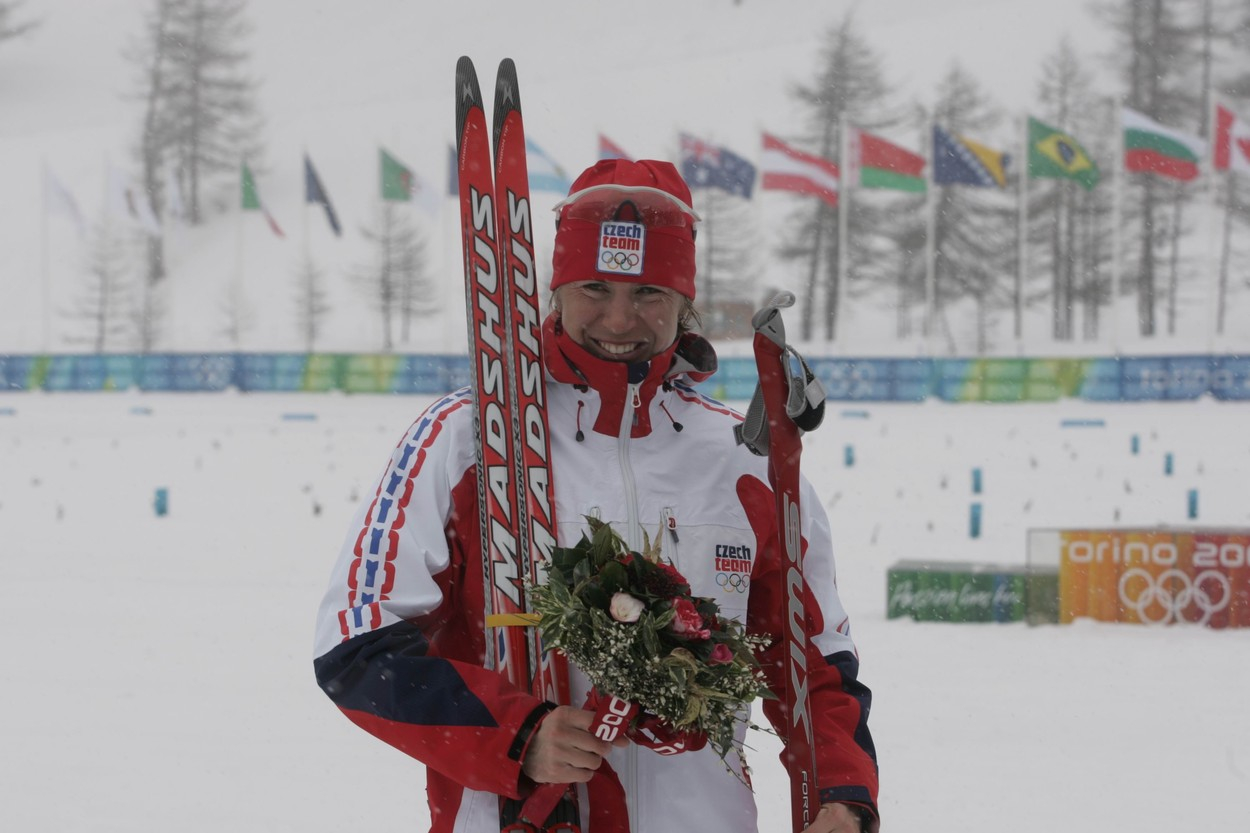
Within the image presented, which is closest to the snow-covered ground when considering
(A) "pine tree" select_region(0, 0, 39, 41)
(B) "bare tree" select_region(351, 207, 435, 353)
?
(B) "bare tree" select_region(351, 207, 435, 353)

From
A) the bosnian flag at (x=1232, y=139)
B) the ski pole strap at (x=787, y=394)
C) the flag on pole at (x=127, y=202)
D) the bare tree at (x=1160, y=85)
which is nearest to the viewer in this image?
the ski pole strap at (x=787, y=394)

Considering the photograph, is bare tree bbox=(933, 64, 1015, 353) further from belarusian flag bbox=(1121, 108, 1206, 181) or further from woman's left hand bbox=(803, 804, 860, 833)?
woman's left hand bbox=(803, 804, 860, 833)

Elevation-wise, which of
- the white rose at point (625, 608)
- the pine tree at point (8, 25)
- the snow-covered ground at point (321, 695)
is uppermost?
the pine tree at point (8, 25)

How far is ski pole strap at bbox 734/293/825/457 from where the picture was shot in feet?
6.78

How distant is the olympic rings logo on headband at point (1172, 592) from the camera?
7910mm

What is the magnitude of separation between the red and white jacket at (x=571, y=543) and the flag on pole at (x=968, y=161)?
2722cm

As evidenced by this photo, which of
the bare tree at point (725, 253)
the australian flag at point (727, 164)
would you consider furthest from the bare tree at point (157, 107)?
the australian flag at point (727, 164)

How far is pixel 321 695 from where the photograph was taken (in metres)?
6.60

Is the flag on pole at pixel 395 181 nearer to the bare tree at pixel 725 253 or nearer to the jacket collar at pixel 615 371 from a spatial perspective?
the bare tree at pixel 725 253

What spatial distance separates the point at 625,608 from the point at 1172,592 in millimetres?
7031

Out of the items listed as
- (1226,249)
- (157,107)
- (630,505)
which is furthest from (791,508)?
(157,107)

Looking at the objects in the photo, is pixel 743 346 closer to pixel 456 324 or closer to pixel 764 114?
pixel 456 324

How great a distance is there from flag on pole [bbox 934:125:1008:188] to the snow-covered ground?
1437cm

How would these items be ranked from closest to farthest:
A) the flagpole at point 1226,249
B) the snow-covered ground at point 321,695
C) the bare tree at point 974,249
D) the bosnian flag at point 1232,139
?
Answer: the snow-covered ground at point 321,695
the bosnian flag at point 1232,139
the flagpole at point 1226,249
the bare tree at point 974,249
